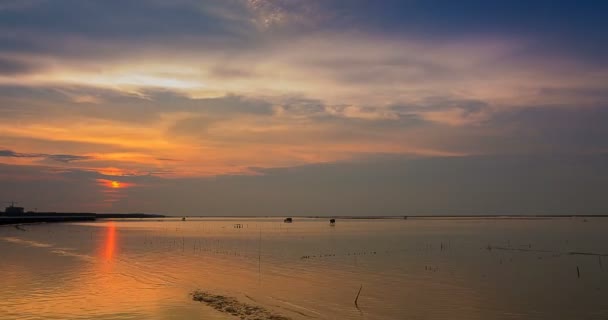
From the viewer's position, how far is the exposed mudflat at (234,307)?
25.4 metres

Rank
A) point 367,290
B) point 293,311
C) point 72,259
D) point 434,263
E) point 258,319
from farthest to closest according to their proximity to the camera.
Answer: point 72,259, point 434,263, point 367,290, point 293,311, point 258,319

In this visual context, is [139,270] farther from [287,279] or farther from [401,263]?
[401,263]

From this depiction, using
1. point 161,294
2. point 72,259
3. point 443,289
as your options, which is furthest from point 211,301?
point 72,259

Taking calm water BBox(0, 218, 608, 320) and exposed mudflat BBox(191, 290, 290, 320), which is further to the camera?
calm water BBox(0, 218, 608, 320)

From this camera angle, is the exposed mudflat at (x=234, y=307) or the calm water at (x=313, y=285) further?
the calm water at (x=313, y=285)

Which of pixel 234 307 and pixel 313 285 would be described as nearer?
pixel 234 307

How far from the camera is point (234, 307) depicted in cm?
2766

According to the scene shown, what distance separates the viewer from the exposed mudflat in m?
25.4

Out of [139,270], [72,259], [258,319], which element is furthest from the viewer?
[72,259]

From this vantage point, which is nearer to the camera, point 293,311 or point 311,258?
point 293,311

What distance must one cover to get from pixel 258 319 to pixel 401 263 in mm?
29533

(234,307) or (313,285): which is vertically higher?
(313,285)

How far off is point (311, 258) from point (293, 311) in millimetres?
29645

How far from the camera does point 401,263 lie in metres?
51.2
